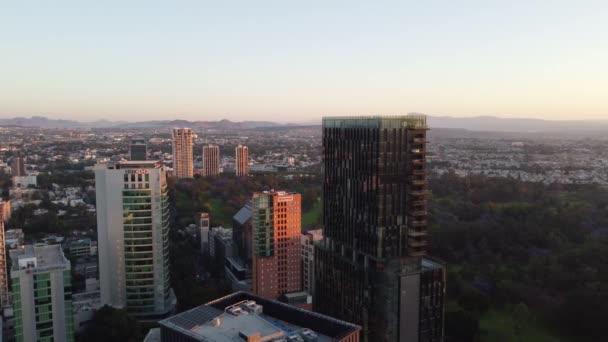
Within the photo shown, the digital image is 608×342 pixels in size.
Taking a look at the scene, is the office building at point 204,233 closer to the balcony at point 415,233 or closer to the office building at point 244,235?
the office building at point 244,235

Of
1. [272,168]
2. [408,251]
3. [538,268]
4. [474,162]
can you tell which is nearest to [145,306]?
[408,251]

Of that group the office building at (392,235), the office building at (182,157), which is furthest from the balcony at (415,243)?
the office building at (182,157)

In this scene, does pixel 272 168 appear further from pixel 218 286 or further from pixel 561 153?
pixel 218 286

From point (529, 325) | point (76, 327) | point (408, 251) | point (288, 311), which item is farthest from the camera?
point (529, 325)

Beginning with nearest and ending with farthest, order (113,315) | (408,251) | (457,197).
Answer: (408,251)
(113,315)
(457,197)

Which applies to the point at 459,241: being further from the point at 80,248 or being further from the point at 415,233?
the point at 80,248

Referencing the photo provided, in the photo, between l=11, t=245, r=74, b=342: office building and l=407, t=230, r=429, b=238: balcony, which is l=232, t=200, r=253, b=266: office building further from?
l=407, t=230, r=429, b=238: balcony

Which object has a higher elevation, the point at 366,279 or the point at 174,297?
the point at 366,279
